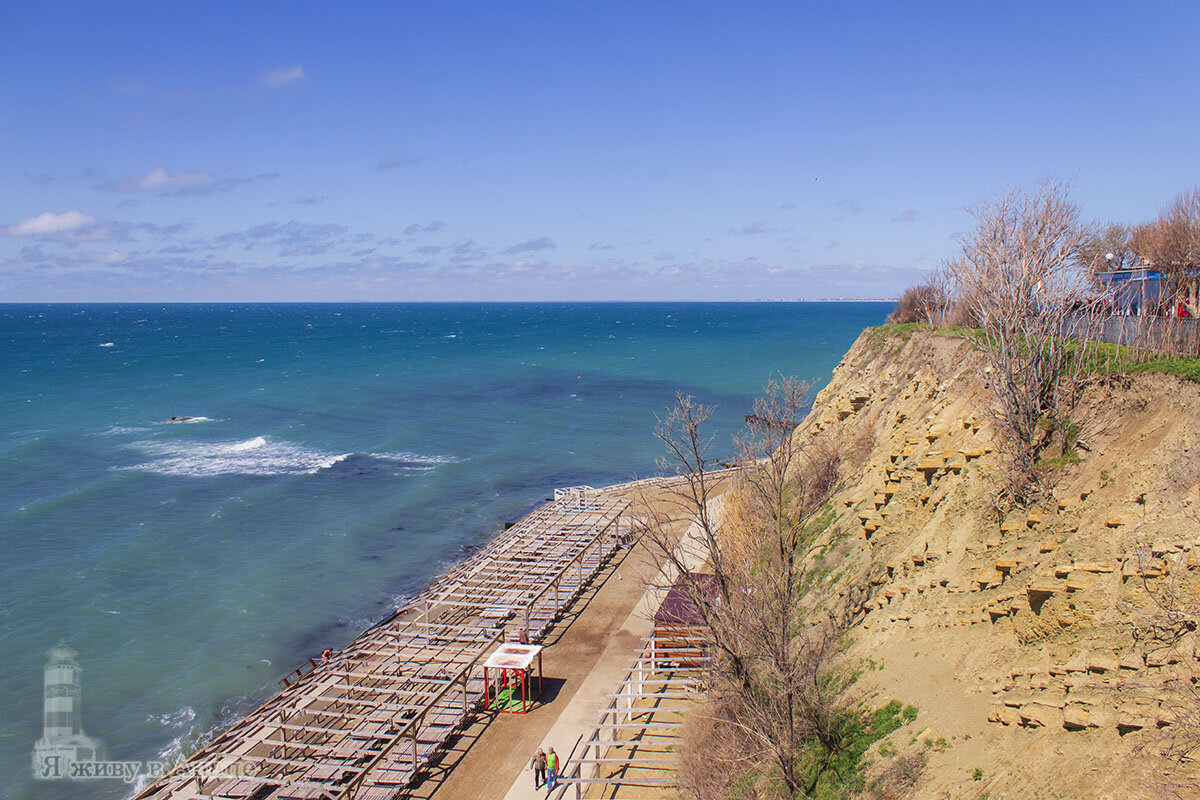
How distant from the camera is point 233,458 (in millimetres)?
59875

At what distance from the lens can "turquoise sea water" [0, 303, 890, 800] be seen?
2962 centimetres

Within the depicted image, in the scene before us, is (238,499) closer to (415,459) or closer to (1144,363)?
(415,459)

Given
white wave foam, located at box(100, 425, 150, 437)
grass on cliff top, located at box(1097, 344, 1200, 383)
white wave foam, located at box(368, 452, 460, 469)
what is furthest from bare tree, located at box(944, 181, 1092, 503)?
white wave foam, located at box(100, 425, 150, 437)

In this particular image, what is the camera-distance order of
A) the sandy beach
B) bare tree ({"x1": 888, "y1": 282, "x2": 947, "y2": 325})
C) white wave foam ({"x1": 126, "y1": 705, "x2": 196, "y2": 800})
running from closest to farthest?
the sandy beach → white wave foam ({"x1": 126, "y1": 705, "x2": 196, "y2": 800}) → bare tree ({"x1": 888, "y1": 282, "x2": 947, "y2": 325})

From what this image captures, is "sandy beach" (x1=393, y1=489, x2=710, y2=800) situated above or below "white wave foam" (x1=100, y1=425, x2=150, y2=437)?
below

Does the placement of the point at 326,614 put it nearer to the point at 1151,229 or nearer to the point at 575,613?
the point at 575,613

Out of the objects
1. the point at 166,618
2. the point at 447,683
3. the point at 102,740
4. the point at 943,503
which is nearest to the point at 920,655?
the point at 943,503

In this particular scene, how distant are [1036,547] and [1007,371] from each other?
439cm

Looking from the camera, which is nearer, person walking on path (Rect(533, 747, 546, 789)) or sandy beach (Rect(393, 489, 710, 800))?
person walking on path (Rect(533, 747, 546, 789))

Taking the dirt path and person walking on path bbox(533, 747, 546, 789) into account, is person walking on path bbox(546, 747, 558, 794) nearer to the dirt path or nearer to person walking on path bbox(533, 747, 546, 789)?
person walking on path bbox(533, 747, 546, 789)

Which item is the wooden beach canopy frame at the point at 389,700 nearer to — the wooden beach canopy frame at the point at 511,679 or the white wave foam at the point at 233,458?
the wooden beach canopy frame at the point at 511,679

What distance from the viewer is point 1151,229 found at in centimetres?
2780

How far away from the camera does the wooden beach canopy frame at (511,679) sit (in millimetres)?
23750

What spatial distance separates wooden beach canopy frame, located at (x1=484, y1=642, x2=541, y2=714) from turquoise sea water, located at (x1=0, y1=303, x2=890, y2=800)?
33.3 feet
